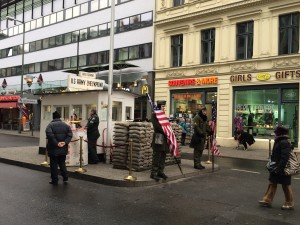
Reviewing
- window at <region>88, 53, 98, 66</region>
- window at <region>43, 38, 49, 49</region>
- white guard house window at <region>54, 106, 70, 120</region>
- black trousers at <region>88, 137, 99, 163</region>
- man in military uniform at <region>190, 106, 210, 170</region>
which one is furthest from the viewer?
window at <region>43, 38, 49, 49</region>

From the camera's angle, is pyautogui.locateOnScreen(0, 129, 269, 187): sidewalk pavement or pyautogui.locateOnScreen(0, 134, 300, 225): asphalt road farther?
pyautogui.locateOnScreen(0, 129, 269, 187): sidewalk pavement

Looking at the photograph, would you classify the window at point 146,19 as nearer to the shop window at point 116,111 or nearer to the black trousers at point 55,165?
the shop window at point 116,111

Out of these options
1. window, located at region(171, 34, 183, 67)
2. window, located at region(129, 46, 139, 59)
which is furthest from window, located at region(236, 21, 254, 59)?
window, located at region(129, 46, 139, 59)

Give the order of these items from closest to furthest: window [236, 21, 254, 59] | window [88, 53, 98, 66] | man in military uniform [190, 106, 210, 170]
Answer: man in military uniform [190, 106, 210, 170]
window [236, 21, 254, 59]
window [88, 53, 98, 66]

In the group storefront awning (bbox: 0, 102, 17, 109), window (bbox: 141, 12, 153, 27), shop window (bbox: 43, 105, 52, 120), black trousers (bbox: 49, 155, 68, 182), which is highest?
window (bbox: 141, 12, 153, 27)

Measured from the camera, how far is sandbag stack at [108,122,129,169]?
10867mm

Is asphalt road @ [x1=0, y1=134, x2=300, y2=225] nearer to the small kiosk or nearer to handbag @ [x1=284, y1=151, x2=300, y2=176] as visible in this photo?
handbag @ [x1=284, y1=151, x2=300, y2=176]

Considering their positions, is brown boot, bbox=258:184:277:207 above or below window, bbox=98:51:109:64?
below

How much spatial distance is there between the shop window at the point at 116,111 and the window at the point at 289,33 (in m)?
11.7

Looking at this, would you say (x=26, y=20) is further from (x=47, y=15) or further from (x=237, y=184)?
(x=237, y=184)

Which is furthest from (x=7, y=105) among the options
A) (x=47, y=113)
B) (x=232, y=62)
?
(x=47, y=113)

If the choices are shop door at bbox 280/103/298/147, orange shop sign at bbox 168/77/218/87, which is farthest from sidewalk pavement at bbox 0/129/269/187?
orange shop sign at bbox 168/77/218/87

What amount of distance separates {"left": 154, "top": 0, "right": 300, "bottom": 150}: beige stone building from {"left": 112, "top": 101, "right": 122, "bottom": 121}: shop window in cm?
889

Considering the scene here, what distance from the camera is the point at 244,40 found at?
22.4 meters
